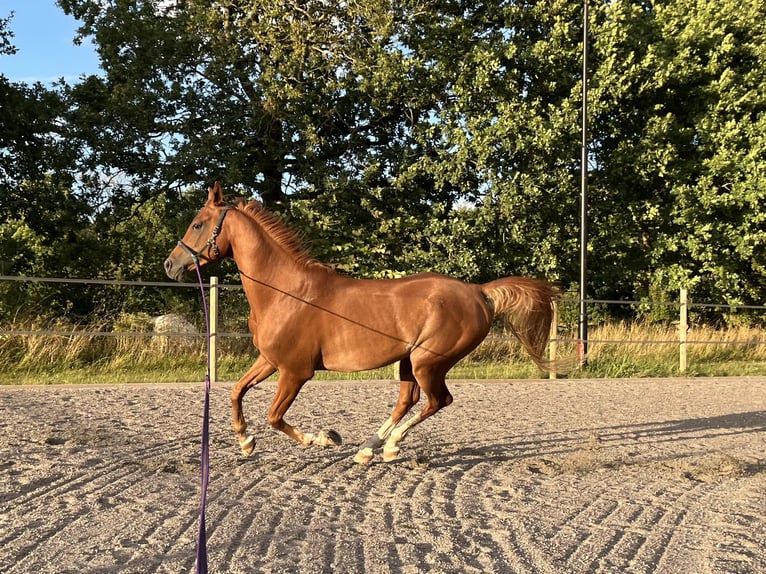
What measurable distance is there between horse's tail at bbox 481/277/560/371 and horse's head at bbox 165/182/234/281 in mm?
2369

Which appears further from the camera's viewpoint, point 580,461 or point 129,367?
point 129,367

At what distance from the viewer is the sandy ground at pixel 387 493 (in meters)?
3.12

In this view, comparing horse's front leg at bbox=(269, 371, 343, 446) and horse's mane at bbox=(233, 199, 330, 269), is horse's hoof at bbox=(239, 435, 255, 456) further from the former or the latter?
horse's mane at bbox=(233, 199, 330, 269)

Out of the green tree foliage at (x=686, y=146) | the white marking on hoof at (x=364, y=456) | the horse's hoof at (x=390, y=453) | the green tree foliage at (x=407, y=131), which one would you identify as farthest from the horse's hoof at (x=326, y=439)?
the green tree foliage at (x=686, y=146)

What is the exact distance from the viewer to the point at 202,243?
5297mm

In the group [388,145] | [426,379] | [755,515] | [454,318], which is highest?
[388,145]

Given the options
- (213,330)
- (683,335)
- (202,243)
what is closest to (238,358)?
(213,330)

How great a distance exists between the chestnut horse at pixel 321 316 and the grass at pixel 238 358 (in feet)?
13.4

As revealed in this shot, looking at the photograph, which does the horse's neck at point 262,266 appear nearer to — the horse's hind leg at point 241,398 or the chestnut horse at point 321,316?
the chestnut horse at point 321,316

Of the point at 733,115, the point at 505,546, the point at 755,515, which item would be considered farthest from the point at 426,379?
the point at 733,115

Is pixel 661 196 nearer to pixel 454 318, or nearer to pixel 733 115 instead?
pixel 733 115

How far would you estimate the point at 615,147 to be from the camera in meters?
17.3

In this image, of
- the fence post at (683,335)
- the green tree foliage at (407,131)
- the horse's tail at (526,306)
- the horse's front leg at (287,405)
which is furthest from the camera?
the green tree foliage at (407,131)

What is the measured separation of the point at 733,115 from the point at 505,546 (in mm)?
17238
